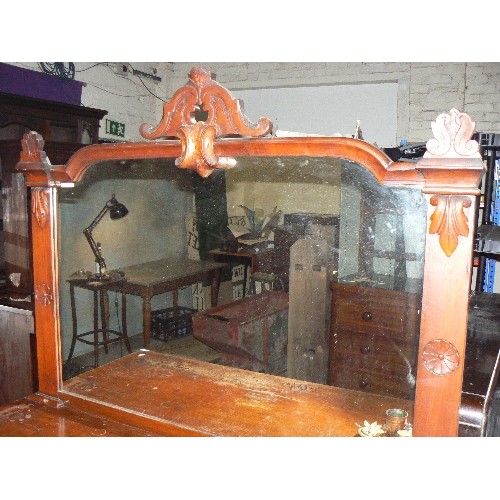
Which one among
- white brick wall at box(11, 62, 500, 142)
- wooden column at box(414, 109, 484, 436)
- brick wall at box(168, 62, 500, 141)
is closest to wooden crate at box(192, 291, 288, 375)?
wooden column at box(414, 109, 484, 436)

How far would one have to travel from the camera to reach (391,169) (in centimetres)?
85

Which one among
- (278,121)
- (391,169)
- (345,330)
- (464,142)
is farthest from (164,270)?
(278,121)

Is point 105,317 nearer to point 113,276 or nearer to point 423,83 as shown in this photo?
point 113,276

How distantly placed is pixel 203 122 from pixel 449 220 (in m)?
0.50

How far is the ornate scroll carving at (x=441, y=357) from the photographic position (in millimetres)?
821

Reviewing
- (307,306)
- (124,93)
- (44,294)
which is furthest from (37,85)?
(307,306)

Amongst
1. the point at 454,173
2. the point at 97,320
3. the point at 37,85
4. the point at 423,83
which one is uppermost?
the point at 423,83

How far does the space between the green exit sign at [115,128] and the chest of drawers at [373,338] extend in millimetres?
3158

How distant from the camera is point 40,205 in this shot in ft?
3.99

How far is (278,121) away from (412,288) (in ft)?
10.9

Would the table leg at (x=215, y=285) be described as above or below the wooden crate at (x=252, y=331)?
above

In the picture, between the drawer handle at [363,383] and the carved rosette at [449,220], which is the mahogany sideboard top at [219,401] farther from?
the carved rosette at [449,220]

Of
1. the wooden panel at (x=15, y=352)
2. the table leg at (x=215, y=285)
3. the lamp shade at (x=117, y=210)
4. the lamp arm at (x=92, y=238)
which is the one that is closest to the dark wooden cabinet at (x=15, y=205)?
the wooden panel at (x=15, y=352)
